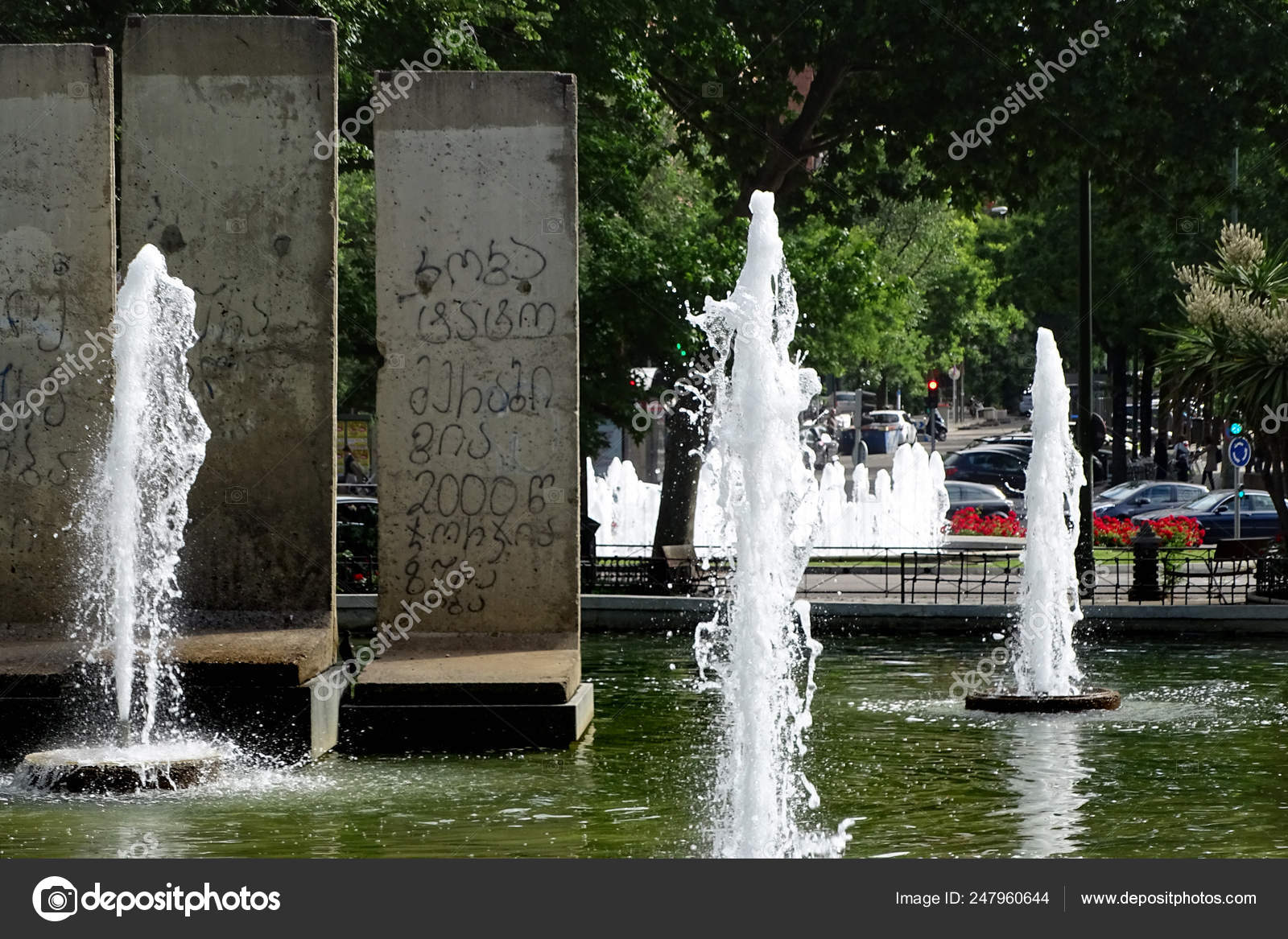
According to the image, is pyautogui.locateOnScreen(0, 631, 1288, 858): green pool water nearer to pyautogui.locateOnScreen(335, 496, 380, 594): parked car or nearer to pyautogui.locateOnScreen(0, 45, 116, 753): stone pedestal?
pyautogui.locateOnScreen(0, 45, 116, 753): stone pedestal

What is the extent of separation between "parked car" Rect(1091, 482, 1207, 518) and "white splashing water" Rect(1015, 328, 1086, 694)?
20719 mm

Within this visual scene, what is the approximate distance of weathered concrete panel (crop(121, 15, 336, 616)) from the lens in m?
12.3

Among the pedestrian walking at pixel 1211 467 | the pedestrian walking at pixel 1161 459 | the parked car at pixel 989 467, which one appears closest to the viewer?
the pedestrian walking at pixel 1211 467

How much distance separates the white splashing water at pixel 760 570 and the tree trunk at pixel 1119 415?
130ft

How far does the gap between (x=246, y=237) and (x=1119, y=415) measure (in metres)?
39.7

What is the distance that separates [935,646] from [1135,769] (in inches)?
257

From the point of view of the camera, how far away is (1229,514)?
3347 centimetres

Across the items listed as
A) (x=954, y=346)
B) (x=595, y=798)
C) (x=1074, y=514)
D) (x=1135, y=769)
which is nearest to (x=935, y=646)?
(x=1074, y=514)

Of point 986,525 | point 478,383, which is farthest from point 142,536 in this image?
point 986,525

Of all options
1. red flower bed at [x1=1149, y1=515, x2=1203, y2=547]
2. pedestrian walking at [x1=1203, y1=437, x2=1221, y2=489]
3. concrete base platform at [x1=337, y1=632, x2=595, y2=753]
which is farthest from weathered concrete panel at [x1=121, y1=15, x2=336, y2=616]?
pedestrian walking at [x1=1203, y1=437, x2=1221, y2=489]

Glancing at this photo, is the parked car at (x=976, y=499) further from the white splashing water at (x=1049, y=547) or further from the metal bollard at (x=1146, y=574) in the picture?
the white splashing water at (x=1049, y=547)

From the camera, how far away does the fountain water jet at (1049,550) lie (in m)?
14.6

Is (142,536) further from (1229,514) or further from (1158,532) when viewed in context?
(1229,514)
